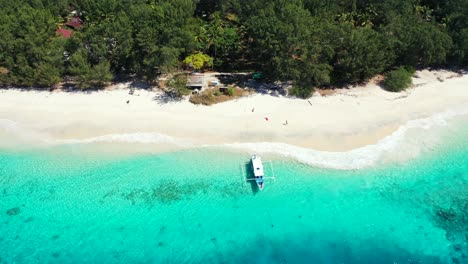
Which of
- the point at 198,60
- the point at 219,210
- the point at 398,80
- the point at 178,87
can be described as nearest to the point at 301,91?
the point at 398,80

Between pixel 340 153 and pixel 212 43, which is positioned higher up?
pixel 212 43

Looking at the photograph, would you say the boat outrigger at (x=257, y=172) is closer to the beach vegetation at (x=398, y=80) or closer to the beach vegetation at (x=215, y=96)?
the beach vegetation at (x=215, y=96)

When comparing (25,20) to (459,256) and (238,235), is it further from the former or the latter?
(459,256)

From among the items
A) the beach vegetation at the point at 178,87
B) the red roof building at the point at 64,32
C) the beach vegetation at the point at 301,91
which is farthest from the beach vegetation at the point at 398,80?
the red roof building at the point at 64,32

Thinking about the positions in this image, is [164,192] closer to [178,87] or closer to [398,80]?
[178,87]

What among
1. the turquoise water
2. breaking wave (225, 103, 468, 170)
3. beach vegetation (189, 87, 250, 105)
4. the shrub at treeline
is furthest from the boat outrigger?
the shrub at treeline

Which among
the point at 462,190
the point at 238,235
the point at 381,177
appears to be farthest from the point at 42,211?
the point at 462,190
